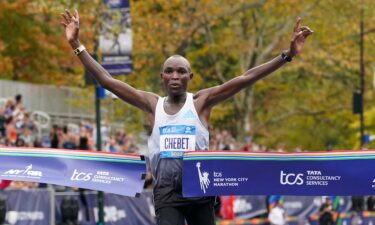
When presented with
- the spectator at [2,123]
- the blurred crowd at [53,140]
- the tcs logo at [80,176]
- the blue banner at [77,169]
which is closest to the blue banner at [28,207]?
the blurred crowd at [53,140]

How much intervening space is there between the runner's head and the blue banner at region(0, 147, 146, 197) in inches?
32.8

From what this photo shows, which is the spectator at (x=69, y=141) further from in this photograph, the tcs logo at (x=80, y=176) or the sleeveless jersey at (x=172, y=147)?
the sleeveless jersey at (x=172, y=147)

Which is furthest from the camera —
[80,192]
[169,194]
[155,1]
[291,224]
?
[155,1]

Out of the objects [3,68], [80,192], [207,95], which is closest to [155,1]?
[3,68]

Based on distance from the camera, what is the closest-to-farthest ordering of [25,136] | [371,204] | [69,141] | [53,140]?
[25,136] → [53,140] → [69,141] → [371,204]

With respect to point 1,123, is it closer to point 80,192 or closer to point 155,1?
point 80,192

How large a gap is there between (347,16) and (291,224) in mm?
9416

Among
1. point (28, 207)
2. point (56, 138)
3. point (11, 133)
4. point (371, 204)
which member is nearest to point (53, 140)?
point (56, 138)

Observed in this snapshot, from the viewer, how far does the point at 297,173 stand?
28.8 ft

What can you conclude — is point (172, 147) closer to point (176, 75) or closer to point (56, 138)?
point (176, 75)

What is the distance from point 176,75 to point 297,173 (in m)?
1.20

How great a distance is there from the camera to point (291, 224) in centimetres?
2647

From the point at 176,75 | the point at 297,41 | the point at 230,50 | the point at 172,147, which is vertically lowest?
the point at 172,147

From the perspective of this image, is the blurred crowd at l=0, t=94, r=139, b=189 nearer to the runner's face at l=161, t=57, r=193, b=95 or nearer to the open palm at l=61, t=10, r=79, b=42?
the open palm at l=61, t=10, r=79, b=42
